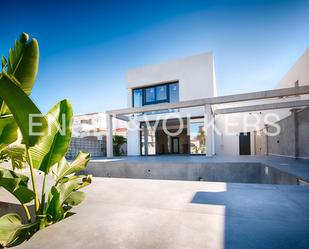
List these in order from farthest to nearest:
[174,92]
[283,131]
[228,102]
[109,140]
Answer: [174,92], [109,140], [283,131], [228,102]

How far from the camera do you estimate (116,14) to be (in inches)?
258

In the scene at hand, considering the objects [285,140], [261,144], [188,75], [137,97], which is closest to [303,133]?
[285,140]

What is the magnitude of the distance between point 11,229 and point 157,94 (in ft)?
44.1

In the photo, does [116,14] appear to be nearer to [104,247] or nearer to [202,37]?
[202,37]

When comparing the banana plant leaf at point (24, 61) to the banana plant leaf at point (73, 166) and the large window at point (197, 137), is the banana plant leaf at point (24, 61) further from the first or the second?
the large window at point (197, 137)

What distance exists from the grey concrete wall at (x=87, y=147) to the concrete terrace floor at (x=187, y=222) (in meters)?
12.1

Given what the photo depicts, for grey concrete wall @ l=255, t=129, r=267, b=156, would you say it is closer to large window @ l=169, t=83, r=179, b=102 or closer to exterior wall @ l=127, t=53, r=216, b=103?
exterior wall @ l=127, t=53, r=216, b=103

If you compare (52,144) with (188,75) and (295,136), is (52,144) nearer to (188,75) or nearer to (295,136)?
(295,136)

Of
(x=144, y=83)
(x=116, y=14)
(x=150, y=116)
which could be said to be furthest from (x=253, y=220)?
(x=144, y=83)

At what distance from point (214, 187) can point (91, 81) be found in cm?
1176

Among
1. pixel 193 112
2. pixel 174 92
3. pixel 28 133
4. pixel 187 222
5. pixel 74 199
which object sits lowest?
pixel 187 222

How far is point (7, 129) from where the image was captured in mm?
1851

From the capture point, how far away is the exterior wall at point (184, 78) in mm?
12955

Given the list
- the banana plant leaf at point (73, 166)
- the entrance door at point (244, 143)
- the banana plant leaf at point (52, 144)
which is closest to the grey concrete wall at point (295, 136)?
the entrance door at point (244, 143)
